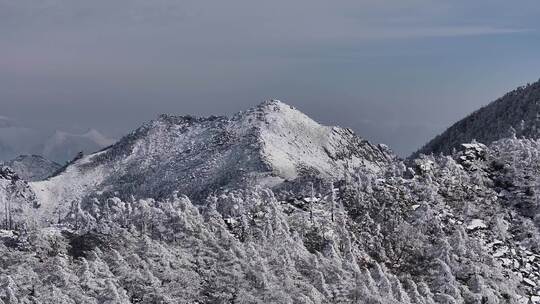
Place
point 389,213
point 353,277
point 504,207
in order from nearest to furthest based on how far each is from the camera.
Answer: point 353,277 → point 389,213 → point 504,207

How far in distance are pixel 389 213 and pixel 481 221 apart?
43.1 ft

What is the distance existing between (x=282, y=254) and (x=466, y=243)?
26.1 meters

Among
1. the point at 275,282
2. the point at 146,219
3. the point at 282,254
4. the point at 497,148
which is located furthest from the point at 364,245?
the point at 497,148

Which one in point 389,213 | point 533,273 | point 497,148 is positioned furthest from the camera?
point 497,148

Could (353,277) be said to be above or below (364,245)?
below

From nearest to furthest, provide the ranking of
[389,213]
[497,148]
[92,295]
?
[92,295], [389,213], [497,148]

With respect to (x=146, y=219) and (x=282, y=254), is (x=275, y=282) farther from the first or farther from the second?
(x=146, y=219)

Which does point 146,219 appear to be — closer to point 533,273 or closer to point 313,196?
point 313,196

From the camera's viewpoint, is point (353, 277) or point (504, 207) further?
point (504, 207)

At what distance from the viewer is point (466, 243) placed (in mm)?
84000

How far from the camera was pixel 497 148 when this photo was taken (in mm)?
116625

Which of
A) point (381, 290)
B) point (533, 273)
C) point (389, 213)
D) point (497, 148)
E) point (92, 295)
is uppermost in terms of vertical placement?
point (497, 148)

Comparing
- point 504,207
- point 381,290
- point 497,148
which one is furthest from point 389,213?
point 497,148

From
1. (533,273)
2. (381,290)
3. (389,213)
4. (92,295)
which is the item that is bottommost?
(92,295)
